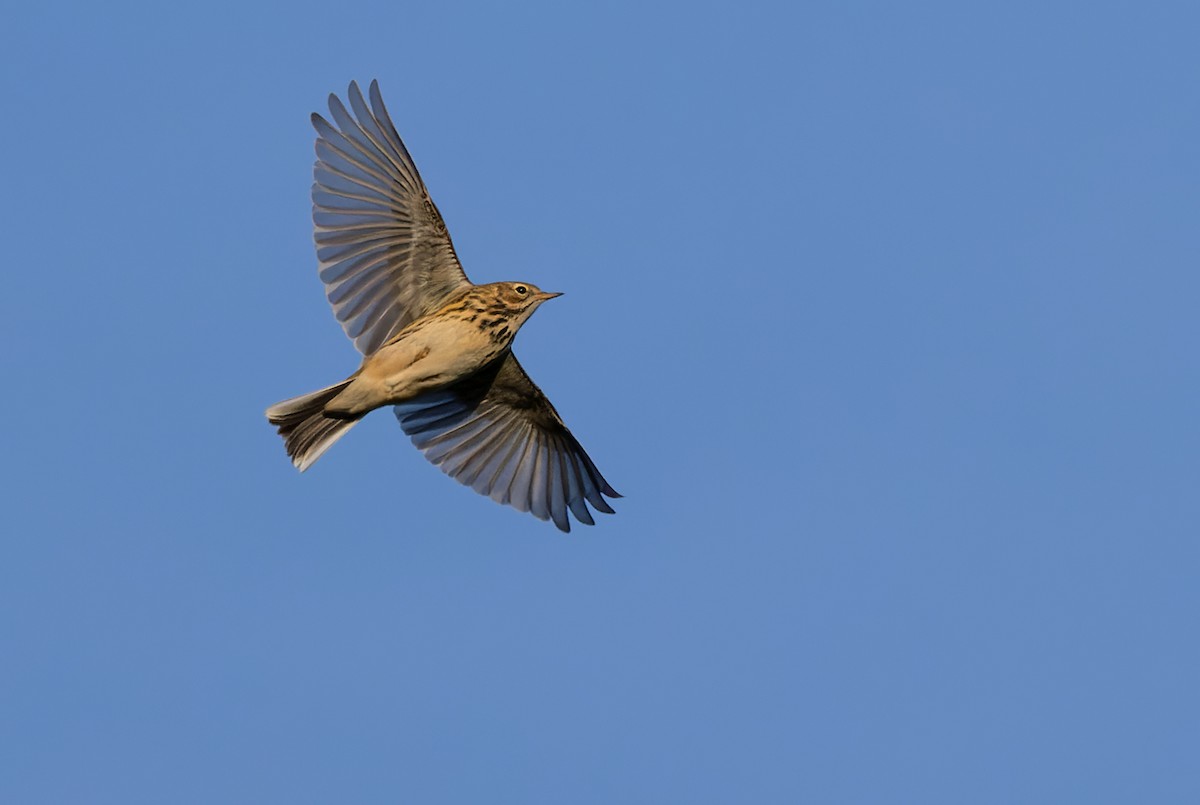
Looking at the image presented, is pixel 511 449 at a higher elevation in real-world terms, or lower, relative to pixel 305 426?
higher

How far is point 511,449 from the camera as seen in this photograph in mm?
20922

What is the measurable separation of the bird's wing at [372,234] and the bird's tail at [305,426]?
2.74ft

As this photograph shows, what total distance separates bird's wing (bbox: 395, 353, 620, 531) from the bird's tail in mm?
2116

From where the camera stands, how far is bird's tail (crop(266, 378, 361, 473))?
60.4 ft

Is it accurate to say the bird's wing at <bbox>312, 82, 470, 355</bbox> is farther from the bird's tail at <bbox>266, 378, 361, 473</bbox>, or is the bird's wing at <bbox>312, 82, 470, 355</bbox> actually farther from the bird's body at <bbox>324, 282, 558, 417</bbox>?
the bird's tail at <bbox>266, 378, 361, 473</bbox>

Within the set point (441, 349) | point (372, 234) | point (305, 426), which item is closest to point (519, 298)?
point (441, 349)

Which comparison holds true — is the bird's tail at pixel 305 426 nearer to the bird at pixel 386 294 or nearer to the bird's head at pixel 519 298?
the bird at pixel 386 294

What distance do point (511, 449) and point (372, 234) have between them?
10.4ft

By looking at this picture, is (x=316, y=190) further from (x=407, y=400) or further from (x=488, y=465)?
(x=488, y=465)

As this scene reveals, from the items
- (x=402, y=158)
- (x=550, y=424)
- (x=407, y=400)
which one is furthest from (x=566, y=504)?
(x=402, y=158)

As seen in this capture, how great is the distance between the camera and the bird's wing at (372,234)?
62.2 feet

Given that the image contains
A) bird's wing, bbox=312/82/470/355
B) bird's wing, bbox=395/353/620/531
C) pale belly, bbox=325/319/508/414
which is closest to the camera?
pale belly, bbox=325/319/508/414

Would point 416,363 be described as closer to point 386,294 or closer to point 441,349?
point 441,349

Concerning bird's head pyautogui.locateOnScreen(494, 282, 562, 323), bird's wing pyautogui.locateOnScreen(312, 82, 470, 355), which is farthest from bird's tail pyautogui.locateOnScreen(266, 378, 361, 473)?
bird's head pyautogui.locateOnScreen(494, 282, 562, 323)
